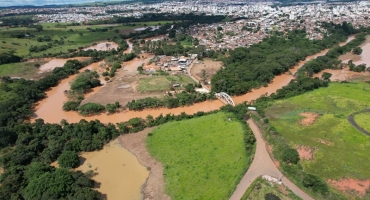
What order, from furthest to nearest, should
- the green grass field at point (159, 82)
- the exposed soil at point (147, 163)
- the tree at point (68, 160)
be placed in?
the green grass field at point (159, 82) → the tree at point (68, 160) → the exposed soil at point (147, 163)

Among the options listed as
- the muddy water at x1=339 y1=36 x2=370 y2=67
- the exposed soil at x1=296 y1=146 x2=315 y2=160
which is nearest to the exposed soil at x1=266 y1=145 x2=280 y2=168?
the exposed soil at x1=296 y1=146 x2=315 y2=160

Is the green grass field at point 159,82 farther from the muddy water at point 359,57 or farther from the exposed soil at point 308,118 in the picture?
the muddy water at point 359,57

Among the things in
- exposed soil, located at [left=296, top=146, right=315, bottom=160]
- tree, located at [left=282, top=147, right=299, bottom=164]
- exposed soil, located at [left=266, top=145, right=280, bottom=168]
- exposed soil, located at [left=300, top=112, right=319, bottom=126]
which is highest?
exposed soil, located at [left=300, top=112, right=319, bottom=126]

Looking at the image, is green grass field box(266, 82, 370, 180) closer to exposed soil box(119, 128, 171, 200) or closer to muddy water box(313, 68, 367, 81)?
muddy water box(313, 68, 367, 81)

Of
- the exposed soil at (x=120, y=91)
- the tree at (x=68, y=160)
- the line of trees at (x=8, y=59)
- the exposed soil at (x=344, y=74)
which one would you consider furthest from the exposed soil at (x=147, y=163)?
the line of trees at (x=8, y=59)

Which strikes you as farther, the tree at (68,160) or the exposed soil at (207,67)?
the exposed soil at (207,67)

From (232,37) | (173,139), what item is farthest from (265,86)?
(232,37)

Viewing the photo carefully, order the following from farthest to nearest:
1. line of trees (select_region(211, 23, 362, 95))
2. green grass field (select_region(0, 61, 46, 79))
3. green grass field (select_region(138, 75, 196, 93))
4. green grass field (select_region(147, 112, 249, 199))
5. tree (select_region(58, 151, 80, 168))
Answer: green grass field (select_region(0, 61, 46, 79)), line of trees (select_region(211, 23, 362, 95)), green grass field (select_region(138, 75, 196, 93)), tree (select_region(58, 151, 80, 168)), green grass field (select_region(147, 112, 249, 199))
